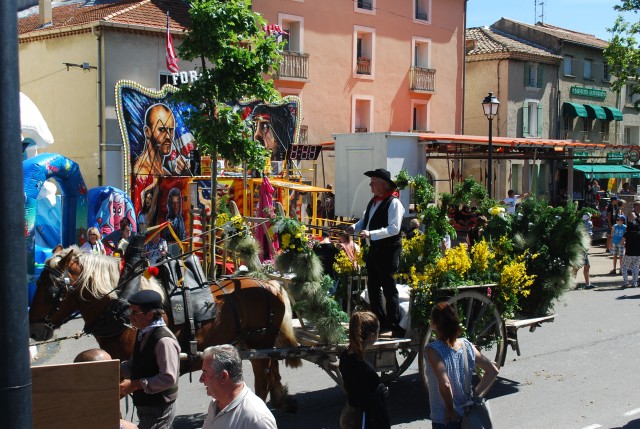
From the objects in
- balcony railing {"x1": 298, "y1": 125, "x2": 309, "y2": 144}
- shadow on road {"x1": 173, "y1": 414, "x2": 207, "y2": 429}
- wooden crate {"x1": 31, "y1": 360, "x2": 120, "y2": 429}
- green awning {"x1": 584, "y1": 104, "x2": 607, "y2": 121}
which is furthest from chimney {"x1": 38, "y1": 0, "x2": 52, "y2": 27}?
green awning {"x1": 584, "y1": 104, "x2": 607, "y2": 121}

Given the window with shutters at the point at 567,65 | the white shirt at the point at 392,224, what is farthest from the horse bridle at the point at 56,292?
the window with shutters at the point at 567,65

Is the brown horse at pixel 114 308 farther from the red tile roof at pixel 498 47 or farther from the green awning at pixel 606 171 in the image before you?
the green awning at pixel 606 171

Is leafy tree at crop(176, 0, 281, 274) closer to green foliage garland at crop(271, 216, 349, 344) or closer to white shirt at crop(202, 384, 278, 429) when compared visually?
green foliage garland at crop(271, 216, 349, 344)

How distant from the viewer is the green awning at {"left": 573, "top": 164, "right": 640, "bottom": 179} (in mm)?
38938

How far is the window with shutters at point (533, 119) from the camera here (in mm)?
39156

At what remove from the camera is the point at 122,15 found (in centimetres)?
2272

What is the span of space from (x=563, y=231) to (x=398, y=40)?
24527mm

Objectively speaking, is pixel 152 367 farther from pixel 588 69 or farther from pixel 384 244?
pixel 588 69

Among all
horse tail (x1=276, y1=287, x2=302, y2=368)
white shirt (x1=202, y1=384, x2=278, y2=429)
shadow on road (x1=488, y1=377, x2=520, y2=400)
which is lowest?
shadow on road (x1=488, y1=377, x2=520, y2=400)

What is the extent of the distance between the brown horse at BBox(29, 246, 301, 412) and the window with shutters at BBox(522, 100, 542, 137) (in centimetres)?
3366

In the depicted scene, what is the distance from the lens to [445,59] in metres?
34.6

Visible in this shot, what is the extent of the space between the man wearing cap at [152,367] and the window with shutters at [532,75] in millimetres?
36039

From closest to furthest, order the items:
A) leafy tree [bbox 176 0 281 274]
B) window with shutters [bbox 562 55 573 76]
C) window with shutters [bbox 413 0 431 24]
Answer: leafy tree [bbox 176 0 281 274] → window with shutters [bbox 413 0 431 24] → window with shutters [bbox 562 55 573 76]


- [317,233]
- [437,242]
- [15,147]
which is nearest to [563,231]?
[437,242]
